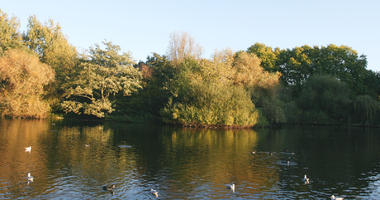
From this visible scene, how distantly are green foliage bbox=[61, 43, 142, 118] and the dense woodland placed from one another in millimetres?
182

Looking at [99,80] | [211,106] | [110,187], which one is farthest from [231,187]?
[99,80]

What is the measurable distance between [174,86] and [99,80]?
13.6 metres

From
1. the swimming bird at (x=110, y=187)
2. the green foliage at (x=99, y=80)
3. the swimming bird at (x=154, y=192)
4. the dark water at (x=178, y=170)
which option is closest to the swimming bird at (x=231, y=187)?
the dark water at (x=178, y=170)

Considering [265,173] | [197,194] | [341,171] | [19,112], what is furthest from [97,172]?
[19,112]

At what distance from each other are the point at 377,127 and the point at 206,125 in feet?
117

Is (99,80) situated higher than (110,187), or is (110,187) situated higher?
(99,80)

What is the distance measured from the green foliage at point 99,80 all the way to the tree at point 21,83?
4664mm

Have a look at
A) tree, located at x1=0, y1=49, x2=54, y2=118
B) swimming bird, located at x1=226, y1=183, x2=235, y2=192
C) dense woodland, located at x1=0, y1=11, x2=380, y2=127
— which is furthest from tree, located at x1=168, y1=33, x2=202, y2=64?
swimming bird, located at x1=226, y1=183, x2=235, y2=192

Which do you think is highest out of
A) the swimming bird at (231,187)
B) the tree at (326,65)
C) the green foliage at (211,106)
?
the tree at (326,65)

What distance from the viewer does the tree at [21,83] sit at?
55781 mm

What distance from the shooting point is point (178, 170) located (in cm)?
2114

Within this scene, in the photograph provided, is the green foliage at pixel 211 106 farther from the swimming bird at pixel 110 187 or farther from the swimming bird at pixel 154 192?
the swimming bird at pixel 154 192

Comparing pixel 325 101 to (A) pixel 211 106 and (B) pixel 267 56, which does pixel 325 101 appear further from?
(A) pixel 211 106

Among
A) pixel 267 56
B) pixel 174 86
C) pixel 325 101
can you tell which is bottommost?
pixel 325 101
